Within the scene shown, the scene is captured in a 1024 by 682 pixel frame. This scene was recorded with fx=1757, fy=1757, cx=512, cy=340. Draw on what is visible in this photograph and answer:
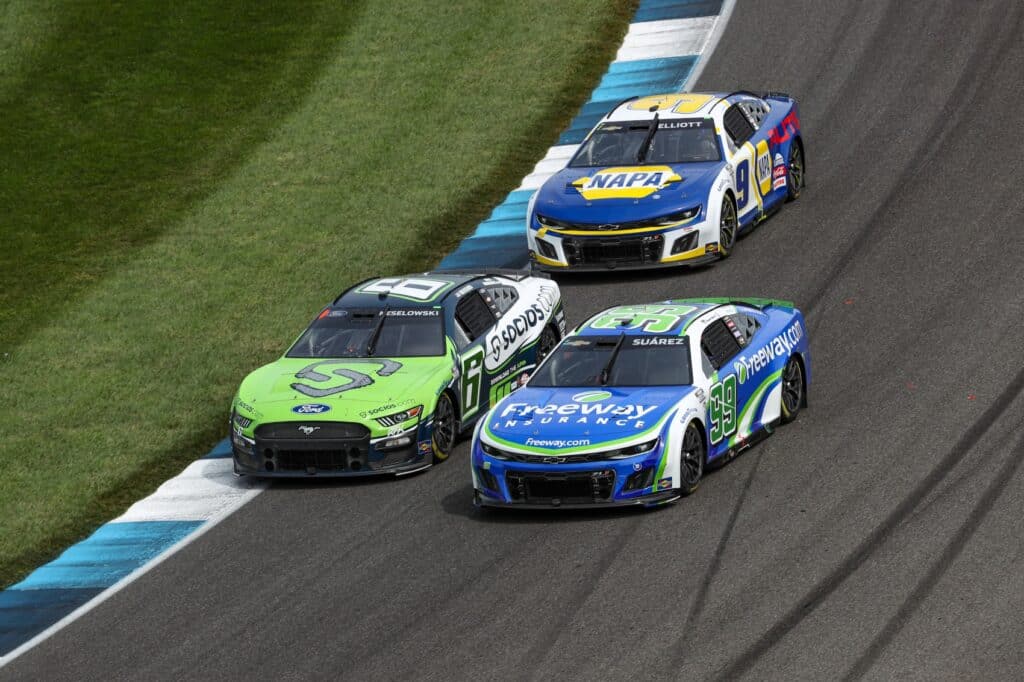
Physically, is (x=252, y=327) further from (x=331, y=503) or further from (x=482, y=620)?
(x=482, y=620)

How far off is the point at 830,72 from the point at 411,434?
A: 509 inches

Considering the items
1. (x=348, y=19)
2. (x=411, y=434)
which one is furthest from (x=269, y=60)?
(x=411, y=434)

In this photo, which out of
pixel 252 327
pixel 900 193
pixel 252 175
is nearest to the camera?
pixel 252 327

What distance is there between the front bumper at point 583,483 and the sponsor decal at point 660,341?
1.58 metres

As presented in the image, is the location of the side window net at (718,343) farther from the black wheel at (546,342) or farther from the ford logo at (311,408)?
the ford logo at (311,408)

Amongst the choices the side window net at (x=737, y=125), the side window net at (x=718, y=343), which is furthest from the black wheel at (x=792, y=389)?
the side window net at (x=737, y=125)

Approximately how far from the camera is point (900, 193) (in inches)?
871

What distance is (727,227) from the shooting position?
2103 centimetres

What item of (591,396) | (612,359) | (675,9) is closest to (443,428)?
(612,359)

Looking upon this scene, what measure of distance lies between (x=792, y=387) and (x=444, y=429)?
10.6ft

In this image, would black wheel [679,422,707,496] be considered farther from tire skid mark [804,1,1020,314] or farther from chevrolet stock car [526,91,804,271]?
chevrolet stock car [526,91,804,271]

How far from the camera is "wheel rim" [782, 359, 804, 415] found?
1591 centimetres

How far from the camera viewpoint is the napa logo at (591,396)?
14586mm

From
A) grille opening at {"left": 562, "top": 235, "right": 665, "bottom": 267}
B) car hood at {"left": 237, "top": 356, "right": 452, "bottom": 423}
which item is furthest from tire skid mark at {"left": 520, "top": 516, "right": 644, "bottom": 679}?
grille opening at {"left": 562, "top": 235, "right": 665, "bottom": 267}
